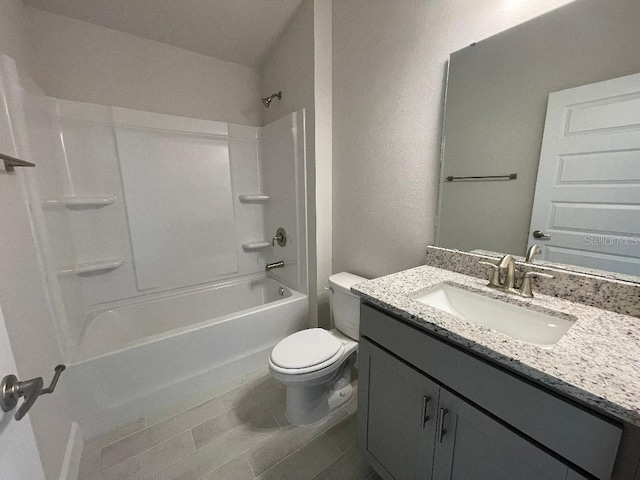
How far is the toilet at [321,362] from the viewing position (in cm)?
130

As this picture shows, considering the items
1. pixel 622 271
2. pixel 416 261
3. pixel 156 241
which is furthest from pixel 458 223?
pixel 156 241

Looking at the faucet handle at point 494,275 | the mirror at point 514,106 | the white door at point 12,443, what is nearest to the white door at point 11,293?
the white door at point 12,443

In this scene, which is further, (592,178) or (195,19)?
(195,19)

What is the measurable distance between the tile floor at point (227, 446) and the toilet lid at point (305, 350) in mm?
420

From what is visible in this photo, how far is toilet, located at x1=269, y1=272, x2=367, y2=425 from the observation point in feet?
4.26

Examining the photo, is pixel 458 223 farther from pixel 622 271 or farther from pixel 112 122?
pixel 112 122

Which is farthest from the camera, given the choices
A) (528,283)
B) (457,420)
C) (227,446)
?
(227,446)

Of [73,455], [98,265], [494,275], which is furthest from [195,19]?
[73,455]

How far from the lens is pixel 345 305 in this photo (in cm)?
160

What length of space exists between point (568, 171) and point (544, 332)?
0.57 meters

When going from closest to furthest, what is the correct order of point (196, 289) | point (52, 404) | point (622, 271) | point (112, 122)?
point (622, 271), point (52, 404), point (112, 122), point (196, 289)

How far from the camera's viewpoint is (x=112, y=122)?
179cm

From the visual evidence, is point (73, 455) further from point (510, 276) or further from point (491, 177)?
point (491, 177)

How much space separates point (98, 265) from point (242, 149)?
55.7 inches
